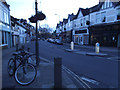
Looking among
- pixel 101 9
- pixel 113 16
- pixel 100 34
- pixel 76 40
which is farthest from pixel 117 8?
pixel 76 40

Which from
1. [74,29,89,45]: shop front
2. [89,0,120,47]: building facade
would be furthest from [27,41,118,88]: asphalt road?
[74,29,89,45]: shop front

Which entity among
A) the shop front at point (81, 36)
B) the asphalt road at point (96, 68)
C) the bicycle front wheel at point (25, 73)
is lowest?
the asphalt road at point (96, 68)

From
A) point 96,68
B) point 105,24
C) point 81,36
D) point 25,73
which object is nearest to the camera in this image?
point 25,73

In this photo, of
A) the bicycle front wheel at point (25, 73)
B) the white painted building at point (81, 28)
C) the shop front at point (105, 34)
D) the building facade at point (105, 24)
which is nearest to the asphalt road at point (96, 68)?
the bicycle front wheel at point (25, 73)

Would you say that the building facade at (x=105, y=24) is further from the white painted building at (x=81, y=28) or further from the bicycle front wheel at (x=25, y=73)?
the bicycle front wheel at (x=25, y=73)

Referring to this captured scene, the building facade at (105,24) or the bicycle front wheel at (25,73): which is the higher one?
the building facade at (105,24)

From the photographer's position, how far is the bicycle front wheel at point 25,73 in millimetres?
4140

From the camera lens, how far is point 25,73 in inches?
176

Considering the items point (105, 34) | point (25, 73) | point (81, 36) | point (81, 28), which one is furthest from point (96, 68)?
point (81, 28)

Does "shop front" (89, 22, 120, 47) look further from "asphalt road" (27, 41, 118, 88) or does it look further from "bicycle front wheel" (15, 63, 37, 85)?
"bicycle front wheel" (15, 63, 37, 85)

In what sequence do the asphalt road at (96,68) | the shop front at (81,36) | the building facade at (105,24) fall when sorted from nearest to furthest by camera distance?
the asphalt road at (96,68), the building facade at (105,24), the shop front at (81,36)

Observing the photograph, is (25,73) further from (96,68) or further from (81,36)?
(81,36)

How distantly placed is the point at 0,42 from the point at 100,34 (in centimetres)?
1937

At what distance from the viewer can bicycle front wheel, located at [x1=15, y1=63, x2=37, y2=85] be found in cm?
414
